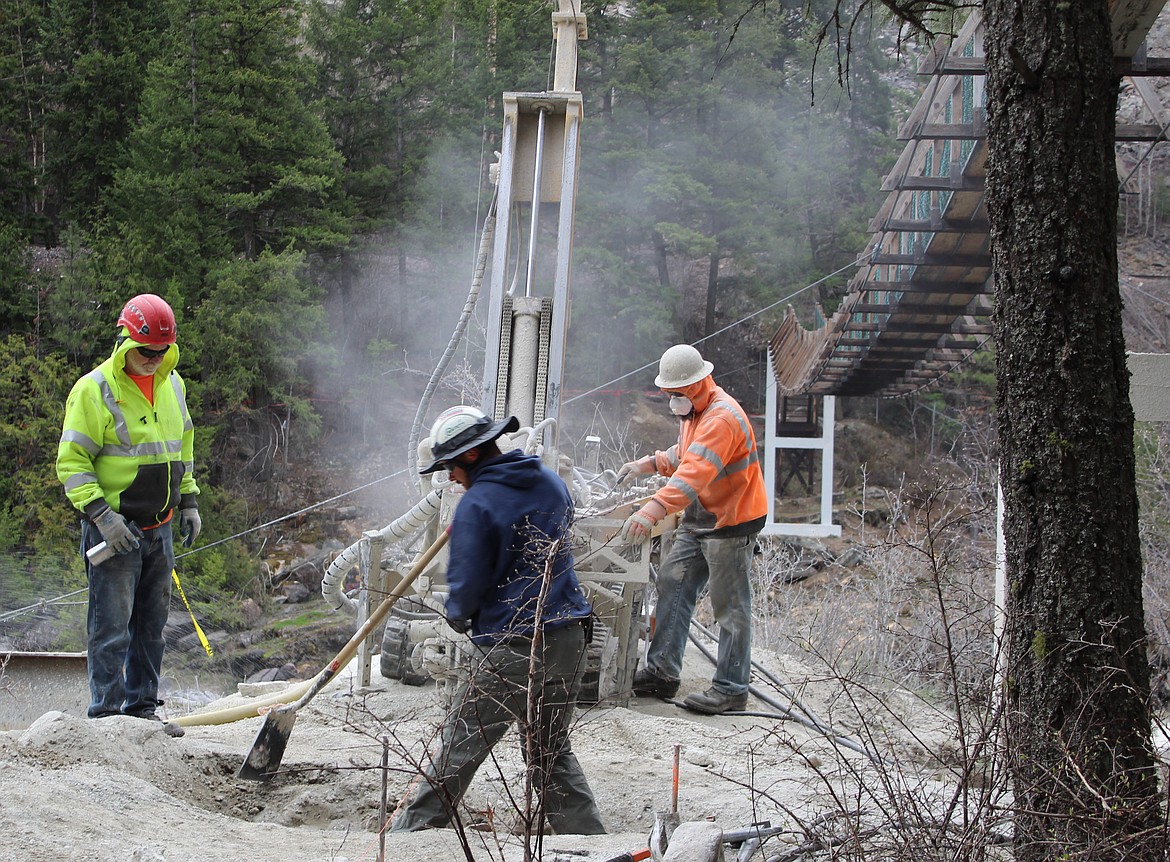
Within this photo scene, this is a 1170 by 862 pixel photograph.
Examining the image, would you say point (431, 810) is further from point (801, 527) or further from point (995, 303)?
point (801, 527)

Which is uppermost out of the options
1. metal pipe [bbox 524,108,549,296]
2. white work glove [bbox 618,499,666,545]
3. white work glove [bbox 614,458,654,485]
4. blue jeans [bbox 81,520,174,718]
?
metal pipe [bbox 524,108,549,296]

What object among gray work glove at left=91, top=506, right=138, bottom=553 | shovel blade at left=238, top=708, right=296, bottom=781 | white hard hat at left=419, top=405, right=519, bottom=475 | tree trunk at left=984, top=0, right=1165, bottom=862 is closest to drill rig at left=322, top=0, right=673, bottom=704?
shovel blade at left=238, top=708, right=296, bottom=781

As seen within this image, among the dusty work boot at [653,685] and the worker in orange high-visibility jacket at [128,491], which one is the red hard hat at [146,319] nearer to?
the worker in orange high-visibility jacket at [128,491]

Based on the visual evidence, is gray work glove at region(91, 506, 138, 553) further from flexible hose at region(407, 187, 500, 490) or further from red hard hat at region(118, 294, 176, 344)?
→ flexible hose at region(407, 187, 500, 490)

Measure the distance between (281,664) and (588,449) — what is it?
42.6 feet

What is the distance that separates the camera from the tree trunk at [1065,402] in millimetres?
3307

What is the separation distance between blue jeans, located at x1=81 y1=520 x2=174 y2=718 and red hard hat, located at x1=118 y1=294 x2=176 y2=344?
2.96 feet

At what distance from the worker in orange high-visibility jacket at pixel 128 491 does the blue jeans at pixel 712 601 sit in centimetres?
274

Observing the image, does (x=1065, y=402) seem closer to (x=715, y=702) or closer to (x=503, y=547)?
(x=503, y=547)

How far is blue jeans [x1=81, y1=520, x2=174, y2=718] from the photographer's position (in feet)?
17.9

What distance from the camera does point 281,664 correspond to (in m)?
19.4

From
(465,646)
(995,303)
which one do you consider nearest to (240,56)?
(465,646)

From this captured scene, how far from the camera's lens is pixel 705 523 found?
684cm

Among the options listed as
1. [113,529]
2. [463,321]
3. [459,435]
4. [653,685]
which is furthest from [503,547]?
[653,685]
